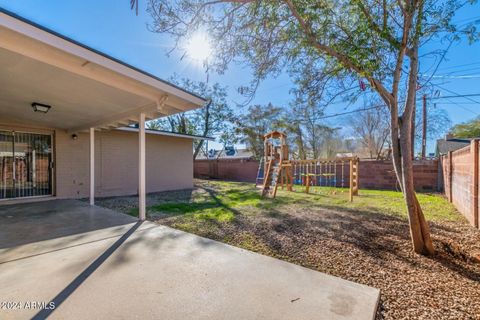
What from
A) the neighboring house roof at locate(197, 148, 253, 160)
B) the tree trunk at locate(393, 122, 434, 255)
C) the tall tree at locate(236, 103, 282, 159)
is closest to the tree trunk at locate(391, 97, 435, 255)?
the tree trunk at locate(393, 122, 434, 255)

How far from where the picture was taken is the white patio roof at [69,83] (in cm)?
289

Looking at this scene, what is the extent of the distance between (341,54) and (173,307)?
3.62 m

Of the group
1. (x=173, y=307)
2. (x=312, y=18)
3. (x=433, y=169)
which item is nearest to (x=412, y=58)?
(x=312, y=18)

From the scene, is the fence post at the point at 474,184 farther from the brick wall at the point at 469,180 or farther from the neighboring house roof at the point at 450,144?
the neighboring house roof at the point at 450,144

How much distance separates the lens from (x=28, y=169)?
7262mm

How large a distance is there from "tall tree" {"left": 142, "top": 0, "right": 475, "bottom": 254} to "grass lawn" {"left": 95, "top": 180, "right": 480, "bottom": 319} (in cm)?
52

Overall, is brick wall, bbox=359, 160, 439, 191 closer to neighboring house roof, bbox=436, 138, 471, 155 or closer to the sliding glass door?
neighboring house roof, bbox=436, 138, 471, 155

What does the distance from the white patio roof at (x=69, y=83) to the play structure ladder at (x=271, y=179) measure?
4642 mm

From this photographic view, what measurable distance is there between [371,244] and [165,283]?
9.35ft

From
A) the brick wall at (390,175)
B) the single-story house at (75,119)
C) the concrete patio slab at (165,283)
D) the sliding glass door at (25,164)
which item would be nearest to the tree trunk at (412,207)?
the concrete patio slab at (165,283)

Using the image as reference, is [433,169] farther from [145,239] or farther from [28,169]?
[28,169]

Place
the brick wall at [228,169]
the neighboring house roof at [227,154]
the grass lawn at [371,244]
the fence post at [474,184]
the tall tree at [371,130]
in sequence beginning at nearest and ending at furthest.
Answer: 1. the grass lawn at [371,244]
2. the fence post at [474,184]
3. the brick wall at [228,169]
4. the tall tree at [371,130]
5. the neighboring house roof at [227,154]

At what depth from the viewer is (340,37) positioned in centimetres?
362

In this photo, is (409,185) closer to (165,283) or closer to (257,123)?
(165,283)
